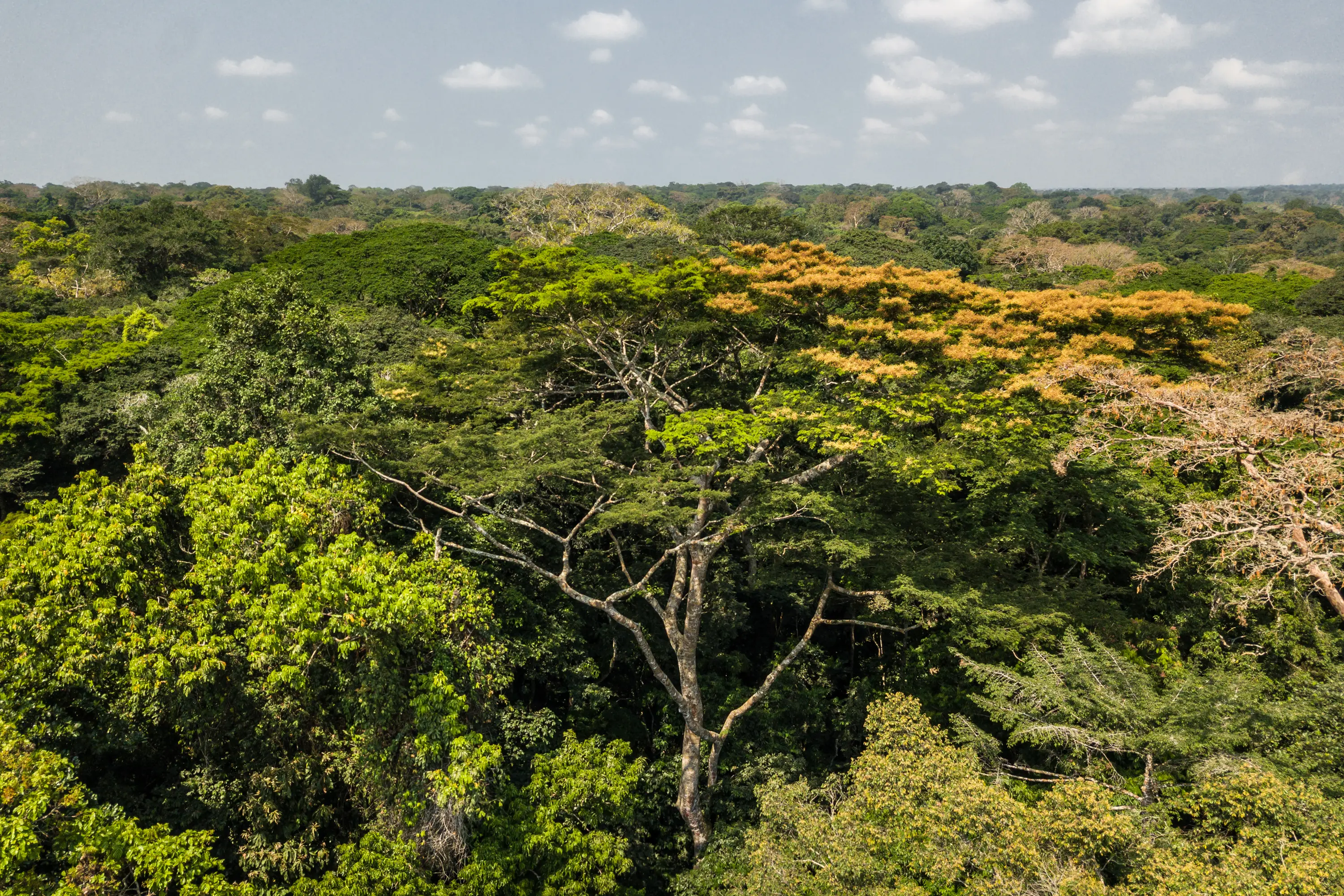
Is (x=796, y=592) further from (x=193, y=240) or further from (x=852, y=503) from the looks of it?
(x=193, y=240)

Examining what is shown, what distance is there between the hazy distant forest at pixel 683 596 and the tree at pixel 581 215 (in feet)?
85.9

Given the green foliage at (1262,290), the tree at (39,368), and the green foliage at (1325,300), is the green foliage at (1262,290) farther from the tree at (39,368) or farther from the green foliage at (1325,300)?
the tree at (39,368)

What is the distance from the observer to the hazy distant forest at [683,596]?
7.15m

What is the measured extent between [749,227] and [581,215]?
556 inches

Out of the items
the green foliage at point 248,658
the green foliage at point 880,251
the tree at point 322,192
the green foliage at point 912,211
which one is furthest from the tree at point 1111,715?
the tree at point 322,192

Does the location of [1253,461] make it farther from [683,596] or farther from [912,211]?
[912,211]

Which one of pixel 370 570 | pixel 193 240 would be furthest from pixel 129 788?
pixel 193 240

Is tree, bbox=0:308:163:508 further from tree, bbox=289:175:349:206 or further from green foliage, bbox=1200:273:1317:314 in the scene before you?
tree, bbox=289:175:349:206

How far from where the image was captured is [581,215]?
158 ft

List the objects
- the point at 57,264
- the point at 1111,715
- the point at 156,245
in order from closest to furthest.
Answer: the point at 1111,715, the point at 156,245, the point at 57,264

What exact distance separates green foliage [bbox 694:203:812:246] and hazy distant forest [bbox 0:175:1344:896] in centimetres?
2314

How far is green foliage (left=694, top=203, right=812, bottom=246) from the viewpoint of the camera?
38250 mm

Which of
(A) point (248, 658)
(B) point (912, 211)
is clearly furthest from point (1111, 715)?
(B) point (912, 211)

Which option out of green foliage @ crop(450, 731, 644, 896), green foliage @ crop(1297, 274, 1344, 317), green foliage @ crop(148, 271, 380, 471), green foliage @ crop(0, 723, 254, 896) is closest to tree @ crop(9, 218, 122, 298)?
green foliage @ crop(148, 271, 380, 471)
